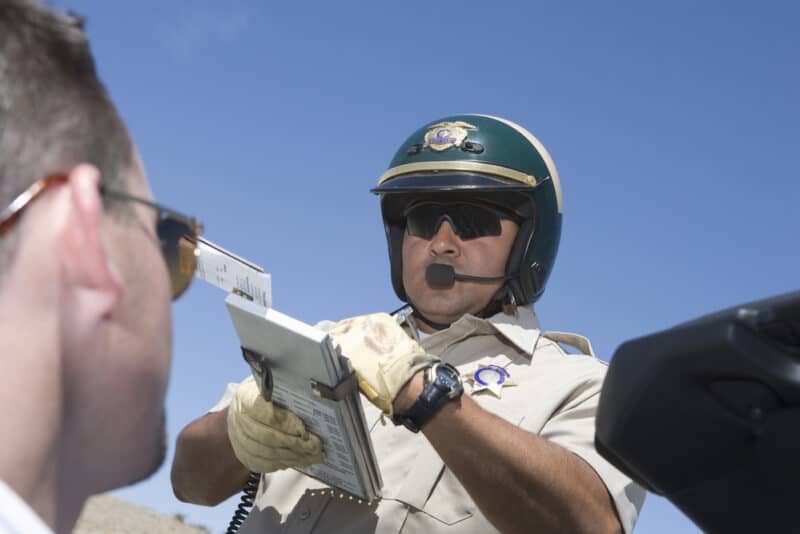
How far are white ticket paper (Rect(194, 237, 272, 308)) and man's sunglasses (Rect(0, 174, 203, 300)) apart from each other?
502 millimetres

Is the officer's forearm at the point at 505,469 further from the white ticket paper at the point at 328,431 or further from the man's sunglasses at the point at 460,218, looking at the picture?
the man's sunglasses at the point at 460,218

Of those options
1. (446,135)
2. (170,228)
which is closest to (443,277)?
(446,135)

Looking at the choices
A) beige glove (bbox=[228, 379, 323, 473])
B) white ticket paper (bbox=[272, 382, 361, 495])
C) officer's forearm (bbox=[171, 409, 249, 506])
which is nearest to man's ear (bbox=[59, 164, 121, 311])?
white ticket paper (bbox=[272, 382, 361, 495])

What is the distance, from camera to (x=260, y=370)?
10.1ft

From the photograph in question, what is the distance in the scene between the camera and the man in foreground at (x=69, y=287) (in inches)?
57.4

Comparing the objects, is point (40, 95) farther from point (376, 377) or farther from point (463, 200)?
point (463, 200)

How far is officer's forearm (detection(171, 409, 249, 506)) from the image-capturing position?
3.61 m

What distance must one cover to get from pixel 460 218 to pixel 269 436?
143 cm

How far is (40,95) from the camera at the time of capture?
→ 160cm

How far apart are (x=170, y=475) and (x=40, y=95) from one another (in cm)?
261

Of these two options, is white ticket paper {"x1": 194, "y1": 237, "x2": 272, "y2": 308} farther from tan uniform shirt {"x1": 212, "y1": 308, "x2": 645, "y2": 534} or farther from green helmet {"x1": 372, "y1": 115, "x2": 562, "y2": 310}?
green helmet {"x1": 372, "y1": 115, "x2": 562, "y2": 310}

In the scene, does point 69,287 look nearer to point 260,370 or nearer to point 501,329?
point 260,370

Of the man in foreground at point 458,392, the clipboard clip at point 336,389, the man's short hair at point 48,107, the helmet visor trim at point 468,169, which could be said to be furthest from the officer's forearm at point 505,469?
the man's short hair at point 48,107

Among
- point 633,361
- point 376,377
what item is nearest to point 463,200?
point 376,377
